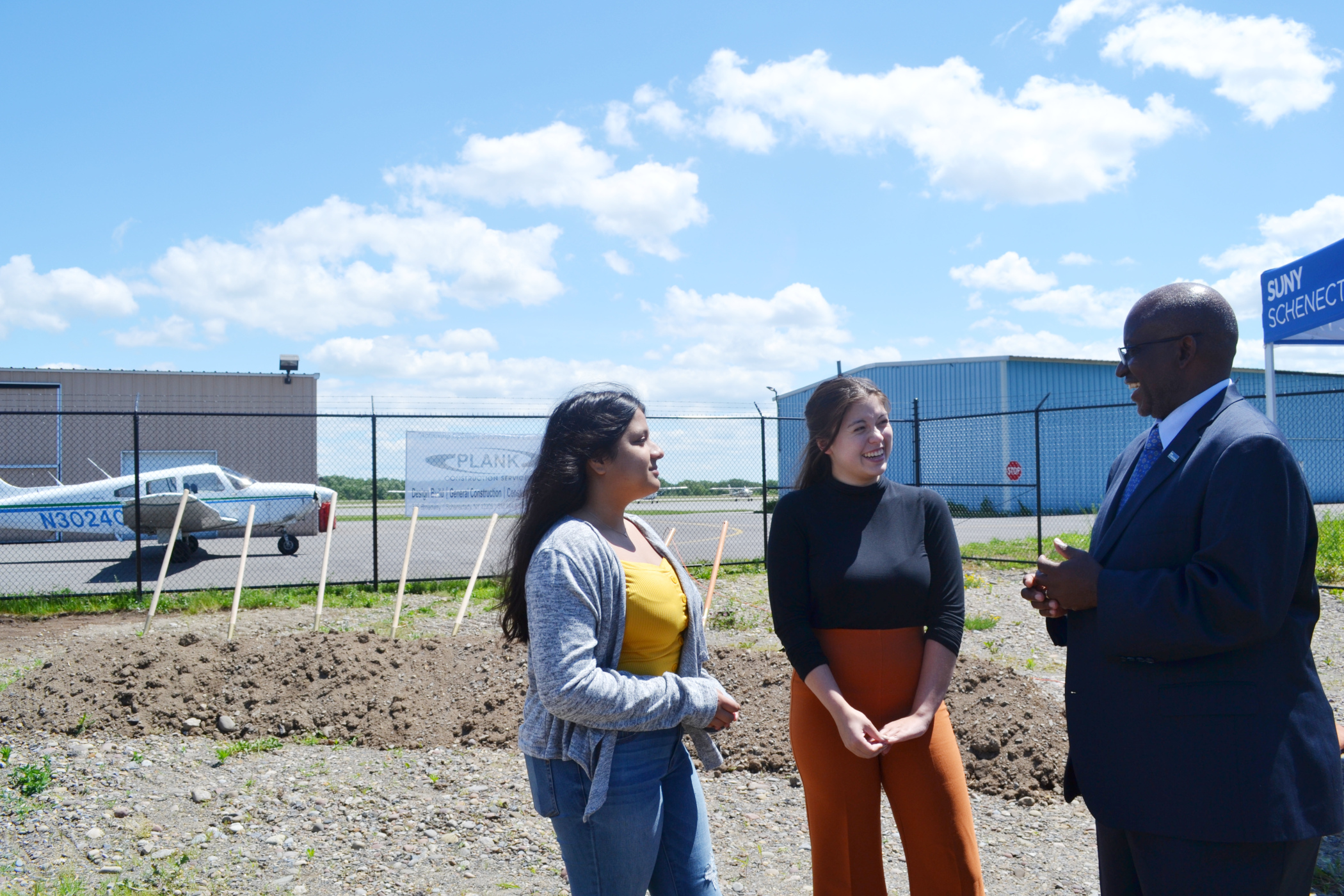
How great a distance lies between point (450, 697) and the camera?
5910 millimetres

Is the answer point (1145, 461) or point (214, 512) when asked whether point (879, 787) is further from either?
point (214, 512)

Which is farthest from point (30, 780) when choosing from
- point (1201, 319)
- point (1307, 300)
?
point (1307, 300)

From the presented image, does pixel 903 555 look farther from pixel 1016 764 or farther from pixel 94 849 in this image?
pixel 94 849

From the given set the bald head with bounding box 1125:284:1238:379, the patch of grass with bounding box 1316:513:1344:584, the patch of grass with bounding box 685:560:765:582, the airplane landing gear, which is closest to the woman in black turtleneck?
the bald head with bounding box 1125:284:1238:379

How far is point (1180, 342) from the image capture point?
199cm

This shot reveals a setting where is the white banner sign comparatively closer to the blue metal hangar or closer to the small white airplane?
the small white airplane

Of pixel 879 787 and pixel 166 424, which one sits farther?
pixel 166 424

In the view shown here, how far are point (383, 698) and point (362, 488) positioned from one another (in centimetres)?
1909

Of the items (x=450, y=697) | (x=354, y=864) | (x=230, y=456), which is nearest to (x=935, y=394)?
(x=230, y=456)

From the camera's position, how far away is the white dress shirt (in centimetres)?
196

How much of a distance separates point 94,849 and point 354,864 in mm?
1211

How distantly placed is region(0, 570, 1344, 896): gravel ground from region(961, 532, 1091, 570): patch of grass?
30.3ft

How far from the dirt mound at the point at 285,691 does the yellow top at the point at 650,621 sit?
3532mm

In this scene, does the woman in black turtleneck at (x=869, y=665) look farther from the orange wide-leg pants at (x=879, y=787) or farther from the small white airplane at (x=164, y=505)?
the small white airplane at (x=164, y=505)
